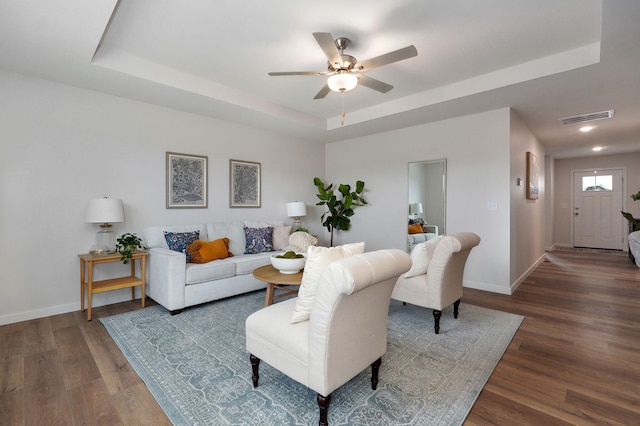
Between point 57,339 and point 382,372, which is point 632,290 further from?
point 57,339

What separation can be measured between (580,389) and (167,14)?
393 cm

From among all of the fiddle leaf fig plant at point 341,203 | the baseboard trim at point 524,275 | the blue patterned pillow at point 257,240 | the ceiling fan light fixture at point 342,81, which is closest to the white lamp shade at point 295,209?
the fiddle leaf fig plant at point 341,203

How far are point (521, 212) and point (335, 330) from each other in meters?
4.27

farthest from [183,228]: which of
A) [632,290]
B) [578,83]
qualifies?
[632,290]

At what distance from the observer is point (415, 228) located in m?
4.88

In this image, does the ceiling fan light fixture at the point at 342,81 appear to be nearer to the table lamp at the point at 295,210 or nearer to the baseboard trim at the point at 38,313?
the table lamp at the point at 295,210

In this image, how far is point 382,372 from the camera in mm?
2072

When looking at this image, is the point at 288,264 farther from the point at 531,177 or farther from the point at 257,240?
the point at 531,177

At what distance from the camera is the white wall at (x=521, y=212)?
13.4ft

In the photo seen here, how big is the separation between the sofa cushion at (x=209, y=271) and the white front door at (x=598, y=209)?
9016 mm

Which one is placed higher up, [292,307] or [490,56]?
[490,56]

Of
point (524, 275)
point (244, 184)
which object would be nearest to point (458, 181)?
point (524, 275)

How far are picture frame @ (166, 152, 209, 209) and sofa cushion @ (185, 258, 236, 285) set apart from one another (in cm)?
107

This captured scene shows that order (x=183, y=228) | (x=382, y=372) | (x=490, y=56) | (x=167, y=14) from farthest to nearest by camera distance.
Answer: (x=183, y=228) < (x=490, y=56) < (x=167, y=14) < (x=382, y=372)
